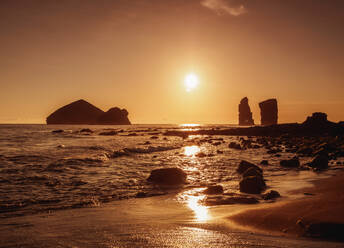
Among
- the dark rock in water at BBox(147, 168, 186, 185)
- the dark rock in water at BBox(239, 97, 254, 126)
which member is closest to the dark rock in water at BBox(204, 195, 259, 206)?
the dark rock in water at BBox(147, 168, 186, 185)

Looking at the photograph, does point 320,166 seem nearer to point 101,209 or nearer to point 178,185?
point 178,185

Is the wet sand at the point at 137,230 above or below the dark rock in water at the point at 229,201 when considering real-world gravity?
above

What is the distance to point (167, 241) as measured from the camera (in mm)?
4160

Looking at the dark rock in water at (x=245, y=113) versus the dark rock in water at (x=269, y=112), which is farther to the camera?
the dark rock in water at (x=245, y=113)

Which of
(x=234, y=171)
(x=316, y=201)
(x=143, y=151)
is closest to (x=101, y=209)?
(x=316, y=201)

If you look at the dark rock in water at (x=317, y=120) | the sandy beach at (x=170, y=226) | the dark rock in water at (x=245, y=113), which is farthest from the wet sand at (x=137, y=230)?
the dark rock in water at (x=245, y=113)

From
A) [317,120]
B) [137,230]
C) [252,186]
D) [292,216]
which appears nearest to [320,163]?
[252,186]

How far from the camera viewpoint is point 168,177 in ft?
36.8

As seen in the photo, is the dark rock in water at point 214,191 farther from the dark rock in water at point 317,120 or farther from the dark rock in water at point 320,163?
the dark rock in water at point 317,120

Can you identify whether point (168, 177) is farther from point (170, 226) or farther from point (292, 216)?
point (292, 216)

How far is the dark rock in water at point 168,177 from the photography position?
1109 cm

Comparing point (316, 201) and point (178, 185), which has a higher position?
point (316, 201)

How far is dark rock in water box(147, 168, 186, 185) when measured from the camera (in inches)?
437

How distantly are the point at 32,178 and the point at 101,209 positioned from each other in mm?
5509
